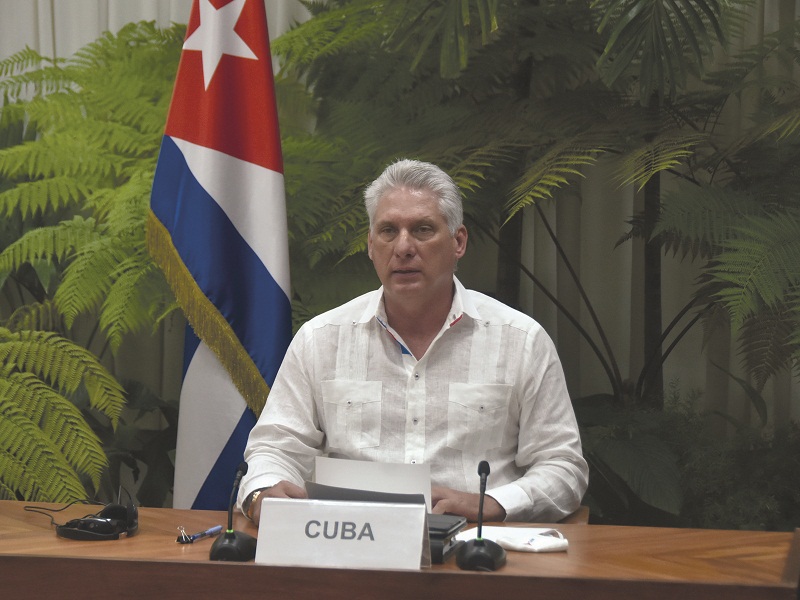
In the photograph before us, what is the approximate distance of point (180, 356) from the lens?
3.58 meters

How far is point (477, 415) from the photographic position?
6.59ft

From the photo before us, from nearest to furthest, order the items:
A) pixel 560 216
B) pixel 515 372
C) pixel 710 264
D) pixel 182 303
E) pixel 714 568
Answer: pixel 714 568, pixel 515 372, pixel 182 303, pixel 710 264, pixel 560 216

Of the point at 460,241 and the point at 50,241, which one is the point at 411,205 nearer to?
the point at 460,241

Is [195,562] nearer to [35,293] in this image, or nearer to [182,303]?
[182,303]

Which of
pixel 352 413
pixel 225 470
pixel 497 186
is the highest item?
pixel 497 186

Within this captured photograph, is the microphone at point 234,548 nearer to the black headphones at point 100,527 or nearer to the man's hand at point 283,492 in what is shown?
the black headphones at point 100,527

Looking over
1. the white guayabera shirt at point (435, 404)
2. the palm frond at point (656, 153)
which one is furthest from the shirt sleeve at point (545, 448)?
the palm frond at point (656, 153)

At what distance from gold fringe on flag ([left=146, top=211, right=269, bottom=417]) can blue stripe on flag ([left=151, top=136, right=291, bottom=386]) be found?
0.02 meters

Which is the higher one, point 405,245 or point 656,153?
point 656,153

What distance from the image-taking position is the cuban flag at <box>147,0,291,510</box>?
2582 millimetres

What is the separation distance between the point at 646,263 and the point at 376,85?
45.5 inches

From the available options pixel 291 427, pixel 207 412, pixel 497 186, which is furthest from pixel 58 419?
pixel 497 186

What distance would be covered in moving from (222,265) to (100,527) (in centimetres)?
123

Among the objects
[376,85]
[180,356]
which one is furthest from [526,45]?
[180,356]
